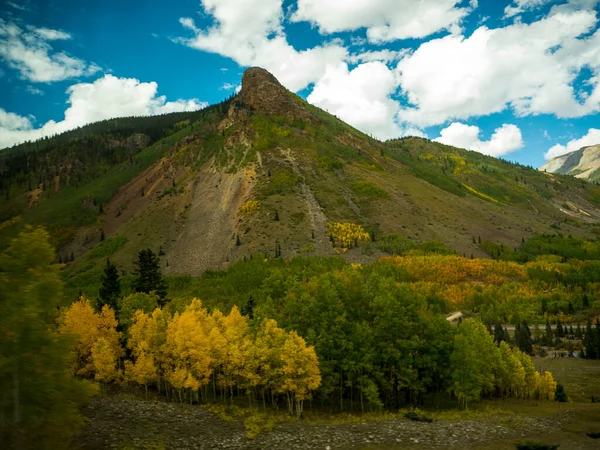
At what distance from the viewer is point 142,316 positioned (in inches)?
2089

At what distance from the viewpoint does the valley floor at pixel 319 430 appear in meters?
31.8

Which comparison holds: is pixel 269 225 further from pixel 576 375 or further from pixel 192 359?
pixel 192 359

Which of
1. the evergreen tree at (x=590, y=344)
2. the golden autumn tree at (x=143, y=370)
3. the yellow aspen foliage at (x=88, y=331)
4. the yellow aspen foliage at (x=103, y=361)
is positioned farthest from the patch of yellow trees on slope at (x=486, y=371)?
the evergreen tree at (x=590, y=344)

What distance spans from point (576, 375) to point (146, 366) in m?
118

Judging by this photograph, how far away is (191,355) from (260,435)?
1456cm

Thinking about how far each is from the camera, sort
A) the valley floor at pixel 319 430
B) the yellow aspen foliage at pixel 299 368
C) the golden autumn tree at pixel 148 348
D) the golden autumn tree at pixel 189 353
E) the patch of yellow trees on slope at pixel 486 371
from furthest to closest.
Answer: the patch of yellow trees on slope at pixel 486 371
the golden autumn tree at pixel 148 348
the golden autumn tree at pixel 189 353
the yellow aspen foliage at pixel 299 368
the valley floor at pixel 319 430

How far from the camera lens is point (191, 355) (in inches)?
1844

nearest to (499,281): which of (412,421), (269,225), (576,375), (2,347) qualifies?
(576,375)

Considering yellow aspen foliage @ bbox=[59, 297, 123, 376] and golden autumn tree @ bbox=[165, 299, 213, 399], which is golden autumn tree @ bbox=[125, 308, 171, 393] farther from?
yellow aspen foliage @ bbox=[59, 297, 123, 376]

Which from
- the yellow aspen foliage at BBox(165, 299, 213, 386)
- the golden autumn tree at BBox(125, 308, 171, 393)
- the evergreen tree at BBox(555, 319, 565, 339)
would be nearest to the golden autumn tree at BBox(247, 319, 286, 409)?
the yellow aspen foliage at BBox(165, 299, 213, 386)

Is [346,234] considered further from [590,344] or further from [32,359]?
[32,359]

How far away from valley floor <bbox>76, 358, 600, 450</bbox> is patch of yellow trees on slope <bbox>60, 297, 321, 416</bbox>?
4416 mm

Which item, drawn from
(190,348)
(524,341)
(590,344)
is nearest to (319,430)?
(190,348)

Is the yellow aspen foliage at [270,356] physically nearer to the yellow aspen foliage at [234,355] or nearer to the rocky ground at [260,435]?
the yellow aspen foliage at [234,355]
